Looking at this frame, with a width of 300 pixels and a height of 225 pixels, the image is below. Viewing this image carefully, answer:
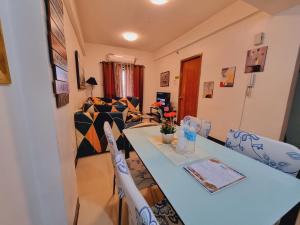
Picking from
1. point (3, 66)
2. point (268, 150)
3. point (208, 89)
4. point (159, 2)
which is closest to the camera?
point (3, 66)

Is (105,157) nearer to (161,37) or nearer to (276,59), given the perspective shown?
(276,59)

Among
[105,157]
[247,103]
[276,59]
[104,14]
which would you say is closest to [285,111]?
[247,103]

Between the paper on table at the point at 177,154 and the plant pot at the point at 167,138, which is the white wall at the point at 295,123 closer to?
the paper on table at the point at 177,154

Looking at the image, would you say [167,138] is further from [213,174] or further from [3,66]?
[3,66]

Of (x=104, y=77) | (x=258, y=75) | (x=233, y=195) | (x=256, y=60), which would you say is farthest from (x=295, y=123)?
(x=104, y=77)

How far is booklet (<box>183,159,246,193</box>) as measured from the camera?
0.70m

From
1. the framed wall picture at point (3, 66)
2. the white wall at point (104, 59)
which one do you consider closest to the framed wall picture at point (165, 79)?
the white wall at point (104, 59)

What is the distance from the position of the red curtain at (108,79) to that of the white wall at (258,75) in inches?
Result: 120

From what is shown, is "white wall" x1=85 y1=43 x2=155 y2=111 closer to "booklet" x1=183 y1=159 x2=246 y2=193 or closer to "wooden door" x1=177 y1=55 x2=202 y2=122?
"wooden door" x1=177 y1=55 x2=202 y2=122

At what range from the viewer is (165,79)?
16.5 ft

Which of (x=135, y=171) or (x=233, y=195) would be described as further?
(x=135, y=171)

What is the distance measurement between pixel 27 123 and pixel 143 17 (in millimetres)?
3119

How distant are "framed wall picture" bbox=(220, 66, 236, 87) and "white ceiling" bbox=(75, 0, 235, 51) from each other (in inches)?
46.1

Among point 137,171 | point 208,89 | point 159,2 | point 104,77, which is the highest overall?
point 159,2
